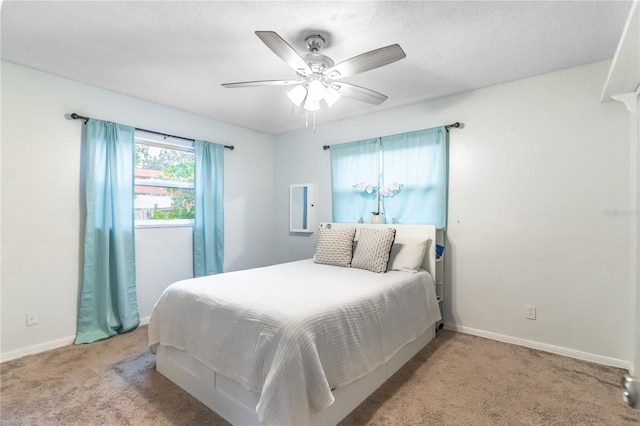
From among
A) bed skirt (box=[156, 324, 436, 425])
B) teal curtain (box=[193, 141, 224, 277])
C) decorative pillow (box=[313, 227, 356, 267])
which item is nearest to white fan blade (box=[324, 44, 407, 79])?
decorative pillow (box=[313, 227, 356, 267])

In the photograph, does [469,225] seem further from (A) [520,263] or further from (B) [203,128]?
(B) [203,128]

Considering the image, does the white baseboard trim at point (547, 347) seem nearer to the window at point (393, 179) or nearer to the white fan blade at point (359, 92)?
the window at point (393, 179)

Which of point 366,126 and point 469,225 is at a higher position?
point 366,126

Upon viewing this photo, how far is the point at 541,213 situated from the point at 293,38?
2.48 meters

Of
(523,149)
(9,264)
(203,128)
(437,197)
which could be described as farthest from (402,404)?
(203,128)

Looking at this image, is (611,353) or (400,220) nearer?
(611,353)

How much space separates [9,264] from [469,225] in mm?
4011

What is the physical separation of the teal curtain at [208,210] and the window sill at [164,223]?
0.11 metres

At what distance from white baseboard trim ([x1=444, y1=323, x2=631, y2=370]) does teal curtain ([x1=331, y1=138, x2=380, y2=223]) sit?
1.53 meters

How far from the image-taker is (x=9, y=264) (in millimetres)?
2406

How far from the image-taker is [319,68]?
202 cm

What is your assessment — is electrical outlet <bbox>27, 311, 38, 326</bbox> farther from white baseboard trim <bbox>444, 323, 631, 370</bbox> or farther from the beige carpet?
white baseboard trim <bbox>444, 323, 631, 370</bbox>

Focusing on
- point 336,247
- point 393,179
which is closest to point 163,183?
point 336,247

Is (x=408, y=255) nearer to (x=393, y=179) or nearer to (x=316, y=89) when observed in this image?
(x=393, y=179)
